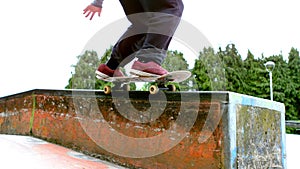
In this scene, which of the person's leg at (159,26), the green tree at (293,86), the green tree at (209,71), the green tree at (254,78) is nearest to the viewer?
the person's leg at (159,26)

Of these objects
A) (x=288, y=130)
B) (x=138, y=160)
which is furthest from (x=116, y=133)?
(x=288, y=130)

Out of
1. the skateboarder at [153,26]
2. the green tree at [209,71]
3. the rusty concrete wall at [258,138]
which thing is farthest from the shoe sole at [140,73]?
the green tree at [209,71]

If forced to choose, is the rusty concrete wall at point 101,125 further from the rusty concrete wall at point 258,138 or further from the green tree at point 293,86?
the green tree at point 293,86

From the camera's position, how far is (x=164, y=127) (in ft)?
6.10

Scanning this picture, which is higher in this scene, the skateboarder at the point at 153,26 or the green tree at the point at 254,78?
the green tree at the point at 254,78

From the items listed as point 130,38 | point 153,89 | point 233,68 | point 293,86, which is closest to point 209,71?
point 233,68

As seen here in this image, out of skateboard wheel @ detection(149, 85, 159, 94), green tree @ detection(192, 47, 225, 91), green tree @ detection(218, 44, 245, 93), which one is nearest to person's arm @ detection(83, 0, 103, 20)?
skateboard wheel @ detection(149, 85, 159, 94)

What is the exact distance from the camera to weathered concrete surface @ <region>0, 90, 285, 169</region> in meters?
1.65

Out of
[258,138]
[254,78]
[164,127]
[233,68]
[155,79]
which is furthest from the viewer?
[233,68]

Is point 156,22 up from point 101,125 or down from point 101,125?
up

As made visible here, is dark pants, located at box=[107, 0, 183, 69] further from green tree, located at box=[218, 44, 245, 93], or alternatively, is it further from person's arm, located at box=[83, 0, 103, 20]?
green tree, located at box=[218, 44, 245, 93]

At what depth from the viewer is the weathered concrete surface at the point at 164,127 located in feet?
5.42

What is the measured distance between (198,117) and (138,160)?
551 mm

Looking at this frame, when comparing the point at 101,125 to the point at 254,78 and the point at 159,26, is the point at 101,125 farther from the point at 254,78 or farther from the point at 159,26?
the point at 254,78
